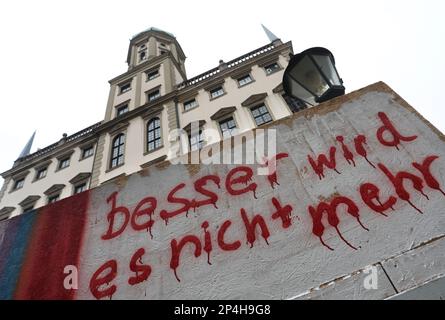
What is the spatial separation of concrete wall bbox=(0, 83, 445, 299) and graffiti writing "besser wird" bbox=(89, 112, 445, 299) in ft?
0.03

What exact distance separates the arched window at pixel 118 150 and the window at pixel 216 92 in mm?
6340

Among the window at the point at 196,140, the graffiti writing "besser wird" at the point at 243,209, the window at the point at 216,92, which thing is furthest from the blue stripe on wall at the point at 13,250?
the window at the point at 216,92

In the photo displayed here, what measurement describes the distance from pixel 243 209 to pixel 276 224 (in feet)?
1.17

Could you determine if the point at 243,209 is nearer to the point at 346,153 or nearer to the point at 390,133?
the point at 346,153

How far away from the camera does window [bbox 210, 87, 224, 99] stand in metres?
17.9

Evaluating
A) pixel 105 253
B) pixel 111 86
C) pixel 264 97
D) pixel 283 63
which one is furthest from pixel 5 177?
pixel 105 253

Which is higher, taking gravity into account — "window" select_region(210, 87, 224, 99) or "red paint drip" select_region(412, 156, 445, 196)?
"window" select_region(210, 87, 224, 99)

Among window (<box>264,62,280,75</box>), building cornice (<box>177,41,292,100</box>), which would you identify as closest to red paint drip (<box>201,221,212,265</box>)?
window (<box>264,62,280,75</box>)

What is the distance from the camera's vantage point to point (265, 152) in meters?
3.05

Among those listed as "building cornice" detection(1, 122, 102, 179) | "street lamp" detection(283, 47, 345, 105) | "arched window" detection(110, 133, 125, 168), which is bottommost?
"street lamp" detection(283, 47, 345, 105)

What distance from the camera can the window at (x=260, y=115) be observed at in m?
14.9

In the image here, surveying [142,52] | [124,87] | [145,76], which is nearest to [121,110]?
[124,87]

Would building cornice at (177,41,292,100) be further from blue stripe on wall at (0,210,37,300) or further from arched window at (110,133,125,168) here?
blue stripe on wall at (0,210,37,300)

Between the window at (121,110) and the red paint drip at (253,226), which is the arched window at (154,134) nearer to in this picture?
the window at (121,110)
